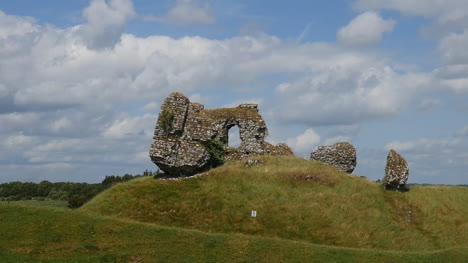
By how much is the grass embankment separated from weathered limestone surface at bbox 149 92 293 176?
45.8 ft

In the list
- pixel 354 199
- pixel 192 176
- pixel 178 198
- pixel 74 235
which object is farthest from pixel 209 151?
pixel 74 235

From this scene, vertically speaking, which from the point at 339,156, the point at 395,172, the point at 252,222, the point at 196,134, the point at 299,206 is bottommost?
the point at 252,222

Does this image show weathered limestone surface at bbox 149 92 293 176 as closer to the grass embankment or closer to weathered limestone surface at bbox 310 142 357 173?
weathered limestone surface at bbox 310 142 357 173

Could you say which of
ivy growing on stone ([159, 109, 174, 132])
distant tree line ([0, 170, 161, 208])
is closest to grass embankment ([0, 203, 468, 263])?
ivy growing on stone ([159, 109, 174, 132])

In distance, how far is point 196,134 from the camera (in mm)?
56281

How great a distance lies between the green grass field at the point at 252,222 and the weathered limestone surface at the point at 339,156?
2.56 m

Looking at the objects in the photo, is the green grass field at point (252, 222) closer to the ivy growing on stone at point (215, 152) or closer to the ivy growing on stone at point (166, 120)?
the ivy growing on stone at point (215, 152)

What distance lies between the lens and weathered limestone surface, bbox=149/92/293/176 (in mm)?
54969

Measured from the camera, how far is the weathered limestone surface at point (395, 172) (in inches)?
2072

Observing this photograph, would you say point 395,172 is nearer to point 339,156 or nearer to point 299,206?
point 339,156

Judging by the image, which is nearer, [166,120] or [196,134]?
[196,134]

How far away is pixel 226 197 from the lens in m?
50.1

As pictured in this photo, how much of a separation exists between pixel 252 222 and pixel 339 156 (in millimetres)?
15186

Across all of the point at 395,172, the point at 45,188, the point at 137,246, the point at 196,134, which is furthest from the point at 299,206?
the point at 45,188
